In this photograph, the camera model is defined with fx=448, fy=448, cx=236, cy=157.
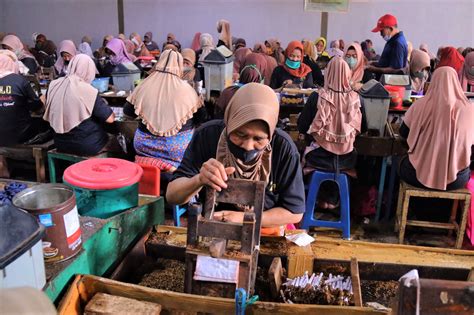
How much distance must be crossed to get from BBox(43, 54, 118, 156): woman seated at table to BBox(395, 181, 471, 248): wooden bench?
2563mm

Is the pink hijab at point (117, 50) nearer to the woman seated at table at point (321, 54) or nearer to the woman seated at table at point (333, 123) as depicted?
the woman seated at table at point (321, 54)

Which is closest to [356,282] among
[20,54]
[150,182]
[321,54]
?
[150,182]

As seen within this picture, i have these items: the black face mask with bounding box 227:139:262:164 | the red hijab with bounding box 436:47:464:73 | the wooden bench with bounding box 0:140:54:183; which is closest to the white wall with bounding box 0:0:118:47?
the red hijab with bounding box 436:47:464:73

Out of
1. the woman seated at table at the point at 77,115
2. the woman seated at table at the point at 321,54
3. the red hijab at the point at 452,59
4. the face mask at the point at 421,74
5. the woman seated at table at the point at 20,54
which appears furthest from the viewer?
the woman seated at table at the point at 321,54

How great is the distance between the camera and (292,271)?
5.91 ft

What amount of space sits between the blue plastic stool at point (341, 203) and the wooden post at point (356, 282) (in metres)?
1.73

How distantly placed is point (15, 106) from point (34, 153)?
0.47m

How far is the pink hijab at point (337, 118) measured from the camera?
11.6 ft

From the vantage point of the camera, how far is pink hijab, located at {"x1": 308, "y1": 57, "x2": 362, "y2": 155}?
353cm

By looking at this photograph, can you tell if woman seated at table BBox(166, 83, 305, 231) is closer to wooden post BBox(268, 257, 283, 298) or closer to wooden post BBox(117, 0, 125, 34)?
wooden post BBox(268, 257, 283, 298)

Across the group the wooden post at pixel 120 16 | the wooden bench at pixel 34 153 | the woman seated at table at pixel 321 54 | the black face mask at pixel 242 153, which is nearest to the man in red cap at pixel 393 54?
the woman seated at table at pixel 321 54

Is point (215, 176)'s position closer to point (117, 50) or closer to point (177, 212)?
point (177, 212)

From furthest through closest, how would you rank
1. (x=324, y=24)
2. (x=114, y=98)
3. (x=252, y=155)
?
(x=324, y=24) < (x=114, y=98) < (x=252, y=155)

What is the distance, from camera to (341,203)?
3.48 meters
